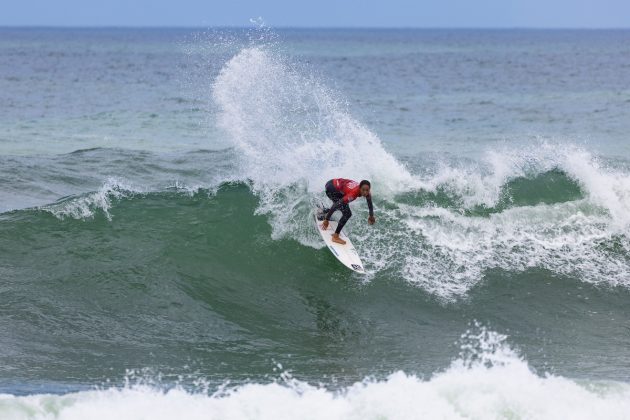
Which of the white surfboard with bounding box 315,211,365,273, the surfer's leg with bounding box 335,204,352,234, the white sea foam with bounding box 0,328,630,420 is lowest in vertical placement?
the white sea foam with bounding box 0,328,630,420

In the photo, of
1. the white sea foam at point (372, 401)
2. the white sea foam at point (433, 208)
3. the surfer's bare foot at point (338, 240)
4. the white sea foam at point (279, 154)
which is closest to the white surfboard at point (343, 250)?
the surfer's bare foot at point (338, 240)

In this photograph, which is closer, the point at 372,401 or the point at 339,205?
the point at 372,401

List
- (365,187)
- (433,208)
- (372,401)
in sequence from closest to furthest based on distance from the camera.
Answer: (372,401) < (365,187) < (433,208)

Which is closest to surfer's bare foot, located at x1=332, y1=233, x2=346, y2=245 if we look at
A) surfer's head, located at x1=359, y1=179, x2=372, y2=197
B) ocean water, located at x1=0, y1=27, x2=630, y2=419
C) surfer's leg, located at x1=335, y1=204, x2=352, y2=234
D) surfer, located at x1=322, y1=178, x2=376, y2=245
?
surfer, located at x1=322, y1=178, x2=376, y2=245

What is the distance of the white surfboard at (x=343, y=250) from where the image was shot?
1217 cm

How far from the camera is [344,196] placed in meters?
12.3

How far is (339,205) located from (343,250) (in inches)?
29.0

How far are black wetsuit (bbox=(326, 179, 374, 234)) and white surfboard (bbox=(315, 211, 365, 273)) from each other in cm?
21

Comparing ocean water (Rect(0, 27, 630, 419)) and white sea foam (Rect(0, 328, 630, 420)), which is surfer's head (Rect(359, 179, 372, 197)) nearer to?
ocean water (Rect(0, 27, 630, 419))

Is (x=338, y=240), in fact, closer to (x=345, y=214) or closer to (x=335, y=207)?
(x=345, y=214)

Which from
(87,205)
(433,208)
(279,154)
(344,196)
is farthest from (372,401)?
(279,154)

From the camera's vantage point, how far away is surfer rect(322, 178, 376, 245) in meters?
12.0

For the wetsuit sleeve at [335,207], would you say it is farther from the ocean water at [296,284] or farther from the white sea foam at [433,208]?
the white sea foam at [433,208]

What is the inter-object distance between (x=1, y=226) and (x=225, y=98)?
5.15 m
